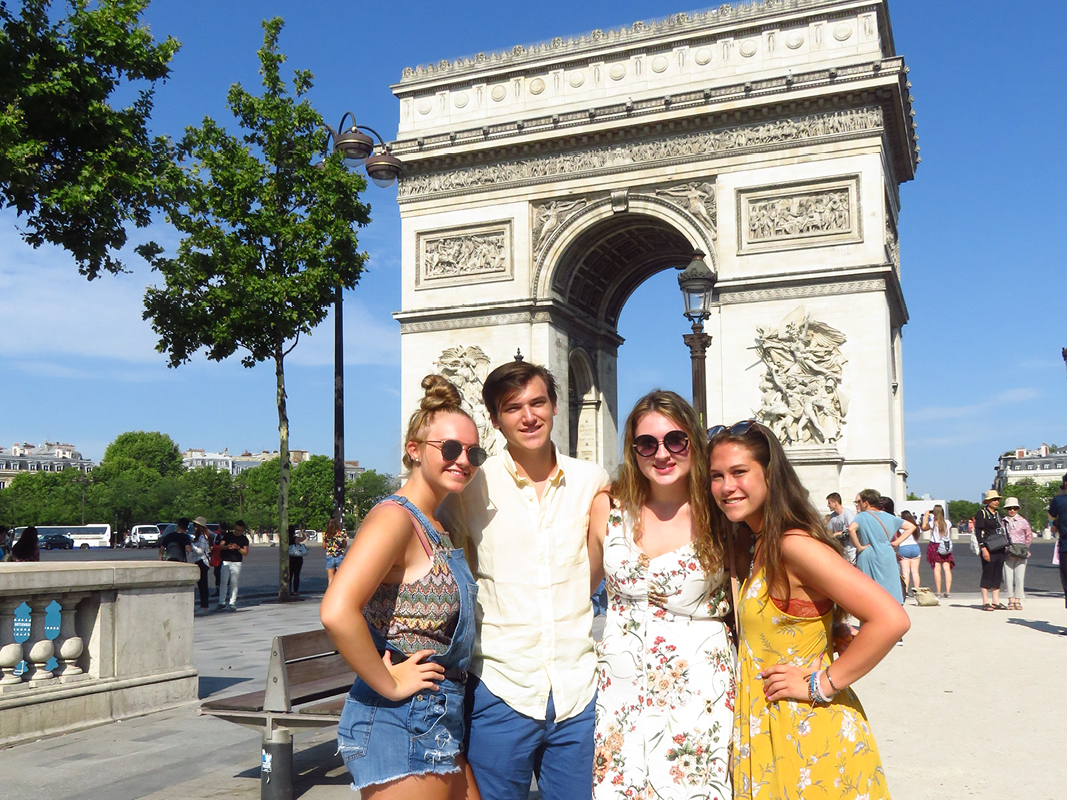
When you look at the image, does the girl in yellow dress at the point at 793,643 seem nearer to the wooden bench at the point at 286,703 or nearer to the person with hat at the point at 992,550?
the wooden bench at the point at 286,703

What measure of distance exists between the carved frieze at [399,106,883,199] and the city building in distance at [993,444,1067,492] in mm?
142433

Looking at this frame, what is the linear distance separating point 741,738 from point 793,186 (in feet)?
63.0

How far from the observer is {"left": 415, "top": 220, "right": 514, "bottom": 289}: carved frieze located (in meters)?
23.2

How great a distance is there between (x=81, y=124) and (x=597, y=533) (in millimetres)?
10836

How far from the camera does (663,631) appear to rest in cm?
274

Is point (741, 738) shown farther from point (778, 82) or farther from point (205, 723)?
point (778, 82)

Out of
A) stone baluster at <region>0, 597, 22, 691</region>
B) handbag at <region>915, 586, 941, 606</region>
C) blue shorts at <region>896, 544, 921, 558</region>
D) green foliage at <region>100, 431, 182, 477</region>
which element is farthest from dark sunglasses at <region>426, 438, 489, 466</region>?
green foliage at <region>100, 431, 182, 477</region>

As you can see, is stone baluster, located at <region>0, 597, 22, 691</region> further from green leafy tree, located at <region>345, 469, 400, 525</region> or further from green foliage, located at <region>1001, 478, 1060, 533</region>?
green foliage, located at <region>1001, 478, 1060, 533</region>

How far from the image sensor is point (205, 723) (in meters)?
6.52

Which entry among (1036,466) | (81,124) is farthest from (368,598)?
(1036,466)

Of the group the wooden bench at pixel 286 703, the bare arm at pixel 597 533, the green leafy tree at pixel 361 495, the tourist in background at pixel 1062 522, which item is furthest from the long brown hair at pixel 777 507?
the green leafy tree at pixel 361 495

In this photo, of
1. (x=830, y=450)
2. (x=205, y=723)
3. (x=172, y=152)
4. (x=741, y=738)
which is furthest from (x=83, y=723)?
(x=830, y=450)

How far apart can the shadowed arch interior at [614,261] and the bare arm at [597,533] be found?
64.7 feet

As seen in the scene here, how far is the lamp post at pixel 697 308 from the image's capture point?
10.5 metres
